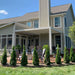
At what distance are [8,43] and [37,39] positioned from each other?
5581 mm

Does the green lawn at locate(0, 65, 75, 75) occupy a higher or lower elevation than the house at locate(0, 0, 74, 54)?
lower

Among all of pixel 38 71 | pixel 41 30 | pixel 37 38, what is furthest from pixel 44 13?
pixel 38 71

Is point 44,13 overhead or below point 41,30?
overhead

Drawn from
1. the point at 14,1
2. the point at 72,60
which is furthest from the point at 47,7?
the point at 72,60

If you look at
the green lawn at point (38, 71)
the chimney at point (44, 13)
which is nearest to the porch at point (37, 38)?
the chimney at point (44, 13)

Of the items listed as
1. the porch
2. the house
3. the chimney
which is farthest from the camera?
the porch

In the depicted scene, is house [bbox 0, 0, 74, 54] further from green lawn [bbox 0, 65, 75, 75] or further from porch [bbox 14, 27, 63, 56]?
green lawn [bbox 0, 65, 75, 75]

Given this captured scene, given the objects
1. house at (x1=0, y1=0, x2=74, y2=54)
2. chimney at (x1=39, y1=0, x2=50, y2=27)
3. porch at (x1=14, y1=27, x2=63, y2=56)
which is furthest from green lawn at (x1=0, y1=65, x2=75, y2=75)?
chimney at (x1=39, y1=0, x2=50, y2=27)

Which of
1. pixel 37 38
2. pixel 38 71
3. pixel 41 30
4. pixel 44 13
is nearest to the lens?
pixel 38 71

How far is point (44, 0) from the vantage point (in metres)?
15.8

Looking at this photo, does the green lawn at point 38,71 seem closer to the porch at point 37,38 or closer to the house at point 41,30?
the house at point 41,30

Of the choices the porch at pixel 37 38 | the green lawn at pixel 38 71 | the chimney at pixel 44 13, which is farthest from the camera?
the porch at pixel 37 38

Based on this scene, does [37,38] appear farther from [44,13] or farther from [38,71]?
[38,71]

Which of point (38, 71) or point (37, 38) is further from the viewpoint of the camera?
point (37, 38)
